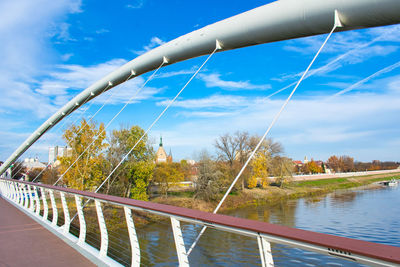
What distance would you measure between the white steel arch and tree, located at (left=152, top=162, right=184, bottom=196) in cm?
2127

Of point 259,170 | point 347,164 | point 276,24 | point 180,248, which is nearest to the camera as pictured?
point 180,248

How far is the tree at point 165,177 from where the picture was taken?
27891 millimetres

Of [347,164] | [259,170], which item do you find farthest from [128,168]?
[347,164]

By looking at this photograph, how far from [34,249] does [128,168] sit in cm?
2130

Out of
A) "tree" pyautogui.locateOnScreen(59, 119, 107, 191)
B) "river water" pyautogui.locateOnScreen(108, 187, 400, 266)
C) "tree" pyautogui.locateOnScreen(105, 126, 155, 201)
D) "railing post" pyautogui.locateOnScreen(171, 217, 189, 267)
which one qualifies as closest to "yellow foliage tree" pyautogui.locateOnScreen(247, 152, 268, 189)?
"river water" pyautogui.locateOnScreen(108, 187, 400, 266)

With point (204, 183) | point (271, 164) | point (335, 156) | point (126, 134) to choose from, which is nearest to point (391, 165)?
point (335, 156)

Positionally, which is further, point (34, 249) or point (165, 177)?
point (165, 177)

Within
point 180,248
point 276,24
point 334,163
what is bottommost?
point 180,248

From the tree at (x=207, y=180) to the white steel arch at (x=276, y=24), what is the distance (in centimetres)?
2000

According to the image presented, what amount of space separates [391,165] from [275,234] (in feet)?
349

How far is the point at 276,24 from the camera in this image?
168 inches

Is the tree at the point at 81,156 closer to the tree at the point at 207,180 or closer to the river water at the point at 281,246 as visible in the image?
the river water at the point at 281,246

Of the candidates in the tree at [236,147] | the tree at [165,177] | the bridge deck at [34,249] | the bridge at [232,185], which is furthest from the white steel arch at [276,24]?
the tree at [236,147]

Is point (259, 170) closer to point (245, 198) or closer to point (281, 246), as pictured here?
point (245, 198)
